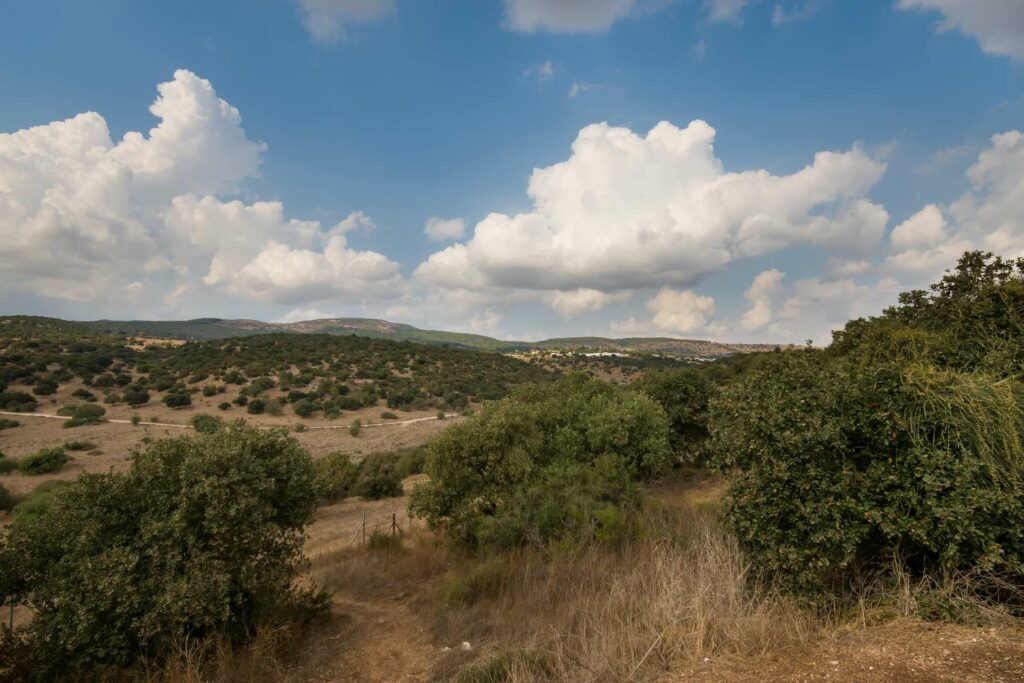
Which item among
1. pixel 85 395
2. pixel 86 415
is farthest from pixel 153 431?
pixel 85 395

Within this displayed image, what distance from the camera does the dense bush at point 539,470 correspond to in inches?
394

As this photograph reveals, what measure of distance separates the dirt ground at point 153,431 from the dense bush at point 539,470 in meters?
9.82

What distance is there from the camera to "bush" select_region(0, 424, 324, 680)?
19.4 ft

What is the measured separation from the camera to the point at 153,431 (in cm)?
3494

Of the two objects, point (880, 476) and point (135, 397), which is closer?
point (880, 476)

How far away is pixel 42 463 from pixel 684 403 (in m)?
35.0

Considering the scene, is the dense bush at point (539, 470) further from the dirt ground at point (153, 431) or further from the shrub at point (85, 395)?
the shrub at point (85, 395)

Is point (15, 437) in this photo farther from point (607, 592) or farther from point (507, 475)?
point (607, 592)

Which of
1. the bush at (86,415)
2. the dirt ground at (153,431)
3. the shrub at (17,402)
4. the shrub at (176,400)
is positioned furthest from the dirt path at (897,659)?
the shrub at (17,402)

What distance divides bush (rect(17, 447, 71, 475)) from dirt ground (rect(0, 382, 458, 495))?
0.38 metres

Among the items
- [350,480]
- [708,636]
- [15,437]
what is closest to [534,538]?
[708,636]

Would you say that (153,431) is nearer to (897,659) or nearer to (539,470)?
(539,470)

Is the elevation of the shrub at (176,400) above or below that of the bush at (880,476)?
below

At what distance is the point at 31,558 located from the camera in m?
6.39
